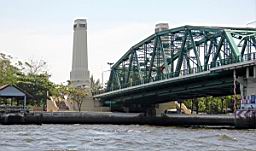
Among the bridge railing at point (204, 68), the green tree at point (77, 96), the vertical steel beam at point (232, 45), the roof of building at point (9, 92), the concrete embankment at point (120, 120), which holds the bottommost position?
the concrete embankment at point (120, 120)

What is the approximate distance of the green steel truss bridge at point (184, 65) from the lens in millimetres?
88250

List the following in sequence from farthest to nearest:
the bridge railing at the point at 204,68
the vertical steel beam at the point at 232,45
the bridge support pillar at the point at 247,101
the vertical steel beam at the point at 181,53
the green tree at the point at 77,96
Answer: the green tree at the point at 77,96 < the vertical steel beam at the point at 181,53 < the vertical steel beam at the point at 232,45 < the bridge railing at the point at 204,68 < the bridge support pillar at the point at 247,101

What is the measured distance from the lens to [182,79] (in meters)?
96.0

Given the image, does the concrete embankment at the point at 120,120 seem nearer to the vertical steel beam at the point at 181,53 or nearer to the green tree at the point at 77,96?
the vertical steel beam at the point at 181,53

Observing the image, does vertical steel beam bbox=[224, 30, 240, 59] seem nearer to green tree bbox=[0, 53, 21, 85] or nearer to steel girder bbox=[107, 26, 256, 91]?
steel girder bbox=[107, 26, 256, 91]

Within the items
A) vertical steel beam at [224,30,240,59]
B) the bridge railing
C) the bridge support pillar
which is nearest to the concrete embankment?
the bridge railing

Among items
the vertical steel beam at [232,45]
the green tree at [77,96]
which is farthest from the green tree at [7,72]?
the vertical steel beam at [232,45]

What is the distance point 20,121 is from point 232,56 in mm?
32917

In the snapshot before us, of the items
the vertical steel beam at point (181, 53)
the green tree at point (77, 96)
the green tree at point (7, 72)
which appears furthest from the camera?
the green tree at point (77, 96)

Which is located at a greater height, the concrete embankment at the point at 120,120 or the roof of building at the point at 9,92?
the roof of building at the point at 9,92

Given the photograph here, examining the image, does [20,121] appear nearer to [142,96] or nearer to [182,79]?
[182,79]

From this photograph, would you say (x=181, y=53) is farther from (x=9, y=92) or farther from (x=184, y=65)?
(x=9, y=92)

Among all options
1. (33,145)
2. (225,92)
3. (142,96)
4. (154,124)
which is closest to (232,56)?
(225,92)

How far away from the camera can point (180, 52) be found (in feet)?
361
